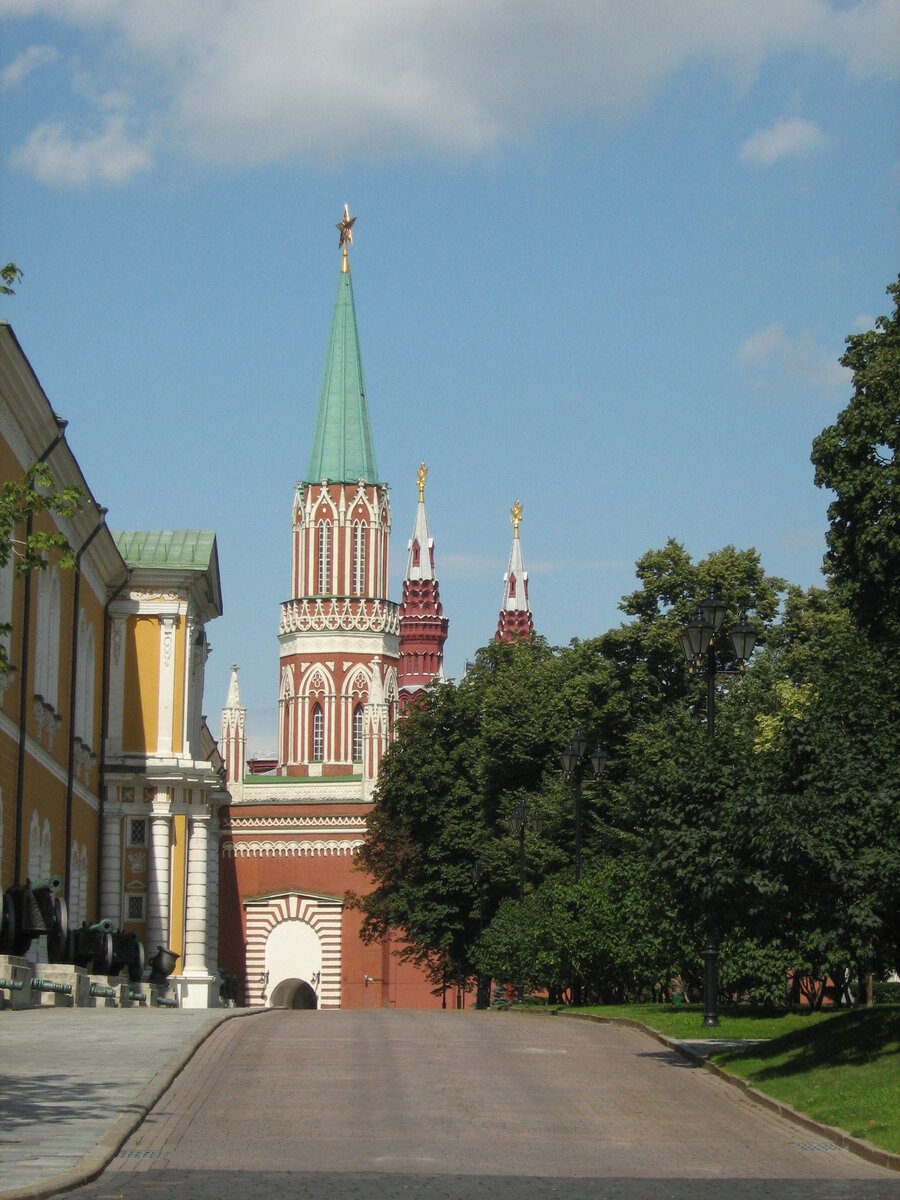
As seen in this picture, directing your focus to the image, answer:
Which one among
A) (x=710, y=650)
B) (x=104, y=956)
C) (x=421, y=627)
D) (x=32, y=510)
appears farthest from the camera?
(x=421, y=627)

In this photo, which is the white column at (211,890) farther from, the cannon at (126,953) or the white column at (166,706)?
the cannon at (126,953)

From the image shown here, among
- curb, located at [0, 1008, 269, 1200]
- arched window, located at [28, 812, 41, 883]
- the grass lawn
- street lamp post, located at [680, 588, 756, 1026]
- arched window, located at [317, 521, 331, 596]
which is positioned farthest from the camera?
arched window, located at [317, 521, 331, 596]

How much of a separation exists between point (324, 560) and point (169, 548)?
47421 mm

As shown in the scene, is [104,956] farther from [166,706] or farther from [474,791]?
[474,791]

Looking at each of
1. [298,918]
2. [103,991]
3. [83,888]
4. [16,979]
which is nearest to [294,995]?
[298,918]

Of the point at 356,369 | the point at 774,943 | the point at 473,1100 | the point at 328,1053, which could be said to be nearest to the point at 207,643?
the point at 774,943

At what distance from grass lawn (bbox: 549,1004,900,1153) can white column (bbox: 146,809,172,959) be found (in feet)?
85.4

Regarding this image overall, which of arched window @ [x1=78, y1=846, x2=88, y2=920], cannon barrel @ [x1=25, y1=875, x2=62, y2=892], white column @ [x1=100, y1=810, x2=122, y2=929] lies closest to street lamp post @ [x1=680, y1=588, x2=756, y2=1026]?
cannon barrel @ [x1=25, y1=875, x2=62, y2=892]

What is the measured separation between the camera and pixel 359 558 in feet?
322

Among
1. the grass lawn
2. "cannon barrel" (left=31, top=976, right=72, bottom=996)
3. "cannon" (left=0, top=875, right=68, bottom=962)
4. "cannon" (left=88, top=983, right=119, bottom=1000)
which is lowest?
the grass lawn

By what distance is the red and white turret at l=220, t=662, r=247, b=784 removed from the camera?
86.8 meters

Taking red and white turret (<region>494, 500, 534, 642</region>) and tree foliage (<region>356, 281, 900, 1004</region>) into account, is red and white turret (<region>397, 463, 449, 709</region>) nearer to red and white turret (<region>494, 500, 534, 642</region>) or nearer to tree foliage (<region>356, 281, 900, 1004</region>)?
red and white turret (<region>494, 500, 534, 642</region>)

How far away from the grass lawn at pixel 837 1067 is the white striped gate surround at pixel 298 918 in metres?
59.3

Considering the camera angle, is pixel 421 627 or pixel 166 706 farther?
pixel 421 627
